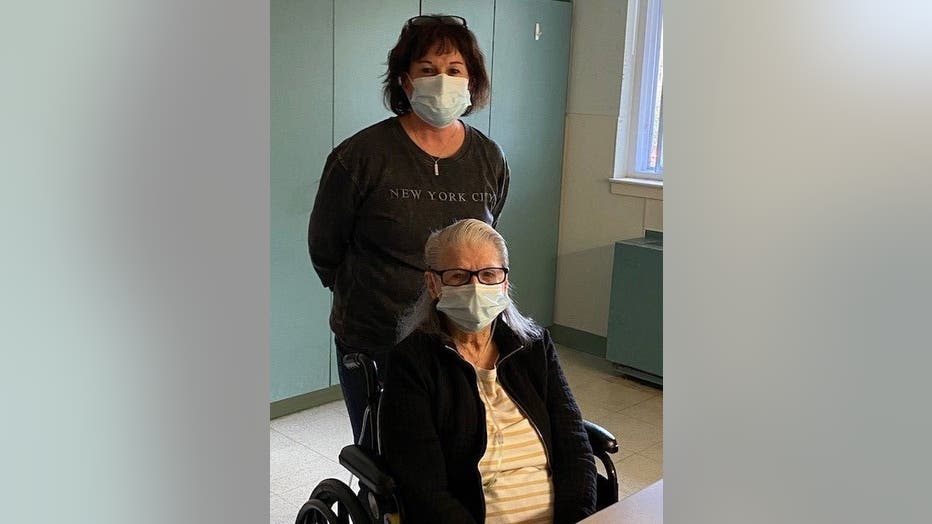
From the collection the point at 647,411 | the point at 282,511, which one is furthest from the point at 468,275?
the point at 647,411

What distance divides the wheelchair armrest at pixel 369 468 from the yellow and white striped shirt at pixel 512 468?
0.61ft

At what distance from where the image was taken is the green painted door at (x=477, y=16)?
11.8ft

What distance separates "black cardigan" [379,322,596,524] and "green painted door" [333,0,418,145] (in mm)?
1761

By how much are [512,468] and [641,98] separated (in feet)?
9.62

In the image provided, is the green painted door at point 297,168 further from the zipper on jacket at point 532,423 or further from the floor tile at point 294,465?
the zipper on jacket at point 532,423

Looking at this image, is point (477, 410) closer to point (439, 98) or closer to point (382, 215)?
point (382, 215)

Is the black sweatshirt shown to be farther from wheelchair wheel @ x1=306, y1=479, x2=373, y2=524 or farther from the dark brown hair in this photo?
wheelchair wheel @ x1=306, y1=479, x2=373, y2=524

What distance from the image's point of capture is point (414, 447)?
1590mm

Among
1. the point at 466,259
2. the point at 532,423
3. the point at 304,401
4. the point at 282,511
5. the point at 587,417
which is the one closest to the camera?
A: the point at 532,423

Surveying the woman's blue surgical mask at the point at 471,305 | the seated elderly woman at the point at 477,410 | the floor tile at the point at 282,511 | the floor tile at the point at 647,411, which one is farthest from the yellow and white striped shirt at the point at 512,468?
the floor tile at the point at 647,411
